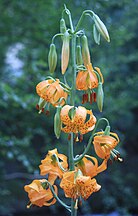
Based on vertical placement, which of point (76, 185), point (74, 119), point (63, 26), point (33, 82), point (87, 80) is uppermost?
point (33, 82)

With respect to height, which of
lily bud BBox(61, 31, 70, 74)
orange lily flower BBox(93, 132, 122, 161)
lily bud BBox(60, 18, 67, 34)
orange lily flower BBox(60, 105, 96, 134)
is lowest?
orange lily flower BBox(93, 132, 122, 161)

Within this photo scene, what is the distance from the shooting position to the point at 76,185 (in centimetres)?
97

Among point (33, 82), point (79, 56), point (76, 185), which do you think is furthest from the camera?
point (33, 82)

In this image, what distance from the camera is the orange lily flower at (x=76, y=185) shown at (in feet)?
3.17

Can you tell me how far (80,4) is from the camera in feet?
8.13

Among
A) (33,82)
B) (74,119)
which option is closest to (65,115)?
(74,119)

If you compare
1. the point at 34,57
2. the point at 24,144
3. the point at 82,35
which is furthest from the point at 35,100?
the point at 82,35

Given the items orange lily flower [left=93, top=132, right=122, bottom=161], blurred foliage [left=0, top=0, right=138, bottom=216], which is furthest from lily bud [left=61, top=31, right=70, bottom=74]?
blurred foliage [left=0, top=0, right=138, bottom=216]

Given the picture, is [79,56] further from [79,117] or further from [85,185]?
[85,185]

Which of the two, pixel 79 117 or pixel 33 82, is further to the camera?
pixel 33 82

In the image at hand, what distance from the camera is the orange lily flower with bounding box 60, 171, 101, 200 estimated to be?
3.17ft

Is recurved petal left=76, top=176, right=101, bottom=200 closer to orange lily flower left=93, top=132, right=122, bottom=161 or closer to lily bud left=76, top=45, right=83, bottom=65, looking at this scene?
orange lily flower left=93, top=132, right=122, bottom=161

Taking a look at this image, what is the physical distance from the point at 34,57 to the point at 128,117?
1.32 meters

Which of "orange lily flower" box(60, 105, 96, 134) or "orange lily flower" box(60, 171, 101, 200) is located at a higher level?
"orange lily flower" box(60, 105, 96, 134)
